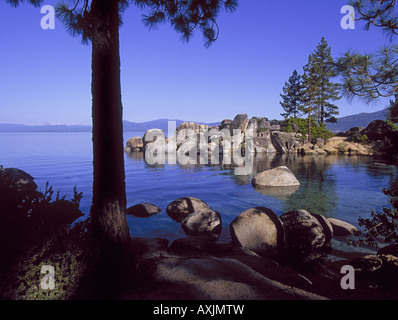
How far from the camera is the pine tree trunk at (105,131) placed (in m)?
4.86

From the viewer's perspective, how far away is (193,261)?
231 inches

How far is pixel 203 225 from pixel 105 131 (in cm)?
565

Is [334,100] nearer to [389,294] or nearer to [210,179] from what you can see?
[210,179]

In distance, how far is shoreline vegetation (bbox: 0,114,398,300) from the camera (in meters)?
4.18

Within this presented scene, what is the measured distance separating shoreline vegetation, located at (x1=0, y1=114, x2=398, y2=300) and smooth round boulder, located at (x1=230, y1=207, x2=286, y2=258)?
29 millimetres

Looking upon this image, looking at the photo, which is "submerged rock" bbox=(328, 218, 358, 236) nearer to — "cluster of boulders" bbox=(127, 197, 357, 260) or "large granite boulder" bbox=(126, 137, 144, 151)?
"cluster of boulders" bbox=(127, 197, 357, 260)

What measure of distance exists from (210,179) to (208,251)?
14.2 meters

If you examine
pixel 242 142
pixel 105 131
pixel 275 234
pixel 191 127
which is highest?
Answer: pixel 191 127

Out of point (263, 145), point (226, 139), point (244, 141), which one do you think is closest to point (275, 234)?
point (226, 139)

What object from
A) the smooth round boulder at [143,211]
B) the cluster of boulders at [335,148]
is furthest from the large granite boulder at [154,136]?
the smooth round boulder at [143,211]

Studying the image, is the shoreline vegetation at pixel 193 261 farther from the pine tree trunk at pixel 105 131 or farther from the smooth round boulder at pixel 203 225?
the smooth round boulder at pixel 203 225

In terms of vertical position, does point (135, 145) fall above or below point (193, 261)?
above

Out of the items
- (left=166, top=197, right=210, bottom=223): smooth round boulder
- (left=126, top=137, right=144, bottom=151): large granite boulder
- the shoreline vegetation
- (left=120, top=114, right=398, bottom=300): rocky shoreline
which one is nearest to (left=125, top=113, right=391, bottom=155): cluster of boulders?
(left=126, top=137, right=144, bottom=151): large granite boulder

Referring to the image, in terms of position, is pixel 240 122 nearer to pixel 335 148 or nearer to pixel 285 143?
pixel 285 143
